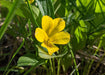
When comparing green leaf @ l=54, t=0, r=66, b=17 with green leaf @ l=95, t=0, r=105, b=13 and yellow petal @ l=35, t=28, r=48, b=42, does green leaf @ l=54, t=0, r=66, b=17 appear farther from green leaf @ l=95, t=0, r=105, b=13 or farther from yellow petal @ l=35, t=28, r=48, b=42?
yellow petal @ l=35, t=28, r=48, b=42

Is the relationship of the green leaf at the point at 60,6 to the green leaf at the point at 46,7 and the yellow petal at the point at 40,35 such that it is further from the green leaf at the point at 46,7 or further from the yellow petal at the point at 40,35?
the yellow petal at the point at 40,35

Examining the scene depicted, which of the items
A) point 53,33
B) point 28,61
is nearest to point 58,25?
point 53,33

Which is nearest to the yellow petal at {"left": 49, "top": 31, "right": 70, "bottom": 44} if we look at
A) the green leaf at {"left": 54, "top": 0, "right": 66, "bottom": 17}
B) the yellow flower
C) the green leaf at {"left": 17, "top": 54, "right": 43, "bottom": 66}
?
the yellow flower

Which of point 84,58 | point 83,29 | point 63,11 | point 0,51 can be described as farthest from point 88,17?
point 0,51

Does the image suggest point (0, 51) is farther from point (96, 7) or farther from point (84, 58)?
point (96, 7)

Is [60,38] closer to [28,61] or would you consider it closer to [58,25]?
[58,25]
